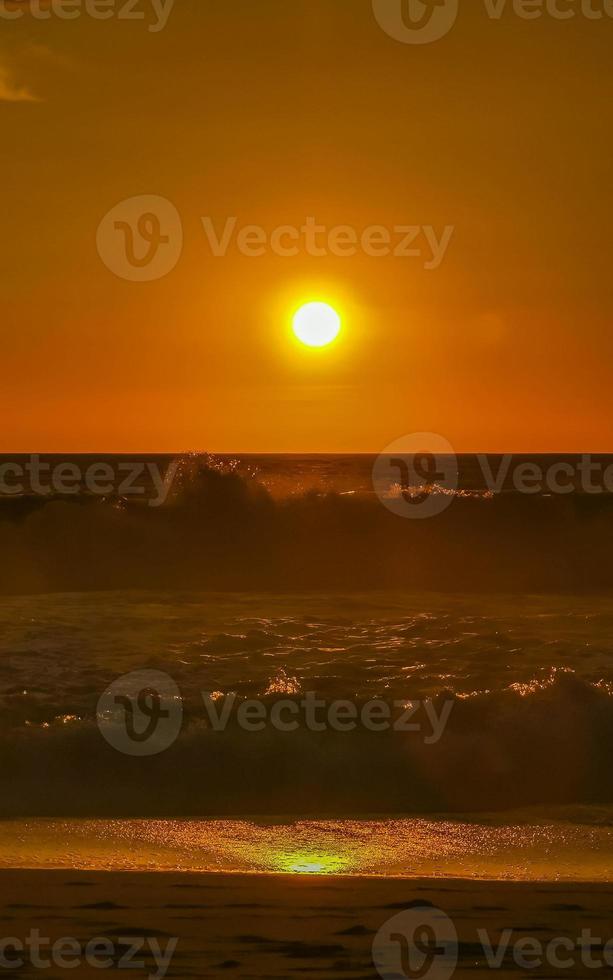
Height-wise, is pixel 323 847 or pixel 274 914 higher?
pixel 323 847

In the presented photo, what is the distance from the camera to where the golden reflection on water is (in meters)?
5.05

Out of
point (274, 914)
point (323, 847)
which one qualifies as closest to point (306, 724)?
point (323, 847)

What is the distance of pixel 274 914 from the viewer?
4.34 metres

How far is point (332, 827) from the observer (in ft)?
19.7

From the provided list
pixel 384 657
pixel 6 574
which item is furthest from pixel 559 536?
pixel 384 657

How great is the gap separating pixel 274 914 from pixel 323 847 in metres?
1.21

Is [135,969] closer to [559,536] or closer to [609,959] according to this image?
[609,959]

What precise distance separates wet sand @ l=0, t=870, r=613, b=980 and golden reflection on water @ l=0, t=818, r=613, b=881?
8.4 inches

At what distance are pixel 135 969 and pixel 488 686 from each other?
611cm

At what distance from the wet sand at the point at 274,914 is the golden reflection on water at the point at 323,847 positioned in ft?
0.70

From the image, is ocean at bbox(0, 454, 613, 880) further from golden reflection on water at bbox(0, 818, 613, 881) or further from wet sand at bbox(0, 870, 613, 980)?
wet sand at bbox(0, 870, 613, 980)

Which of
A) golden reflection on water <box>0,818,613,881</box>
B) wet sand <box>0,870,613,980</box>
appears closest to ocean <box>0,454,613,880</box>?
golden reflection on water <box>0,818,613,881</box>

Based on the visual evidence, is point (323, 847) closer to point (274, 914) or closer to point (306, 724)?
point (274, 914)

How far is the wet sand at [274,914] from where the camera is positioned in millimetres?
3811
